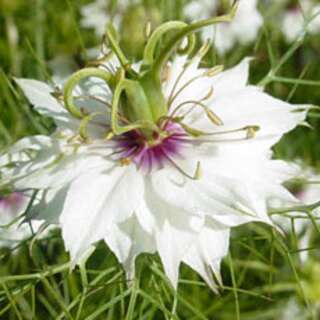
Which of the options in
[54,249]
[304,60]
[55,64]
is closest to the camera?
[54,249]

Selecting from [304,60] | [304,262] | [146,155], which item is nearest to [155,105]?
[146,155]

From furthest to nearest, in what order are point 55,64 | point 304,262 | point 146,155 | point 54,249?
point 55,64 < point 304,262 < point 54,249 < point 146,155

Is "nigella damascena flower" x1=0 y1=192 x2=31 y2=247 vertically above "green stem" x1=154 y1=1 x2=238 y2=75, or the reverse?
"green stem" x1=154 y1=1 x2=238 y2=75

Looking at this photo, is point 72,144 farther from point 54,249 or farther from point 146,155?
point 54,249

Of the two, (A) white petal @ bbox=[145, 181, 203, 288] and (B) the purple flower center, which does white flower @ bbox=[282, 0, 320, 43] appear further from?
(A) white petal @ bbox=[145, 181, 203, 288]

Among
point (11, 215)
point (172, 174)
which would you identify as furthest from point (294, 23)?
point (172, 174)

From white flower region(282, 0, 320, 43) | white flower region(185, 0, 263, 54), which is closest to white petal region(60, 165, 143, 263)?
white flower region(185, 0, 263, 54)

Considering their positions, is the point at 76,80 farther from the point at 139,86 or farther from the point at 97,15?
the point at 97,15
